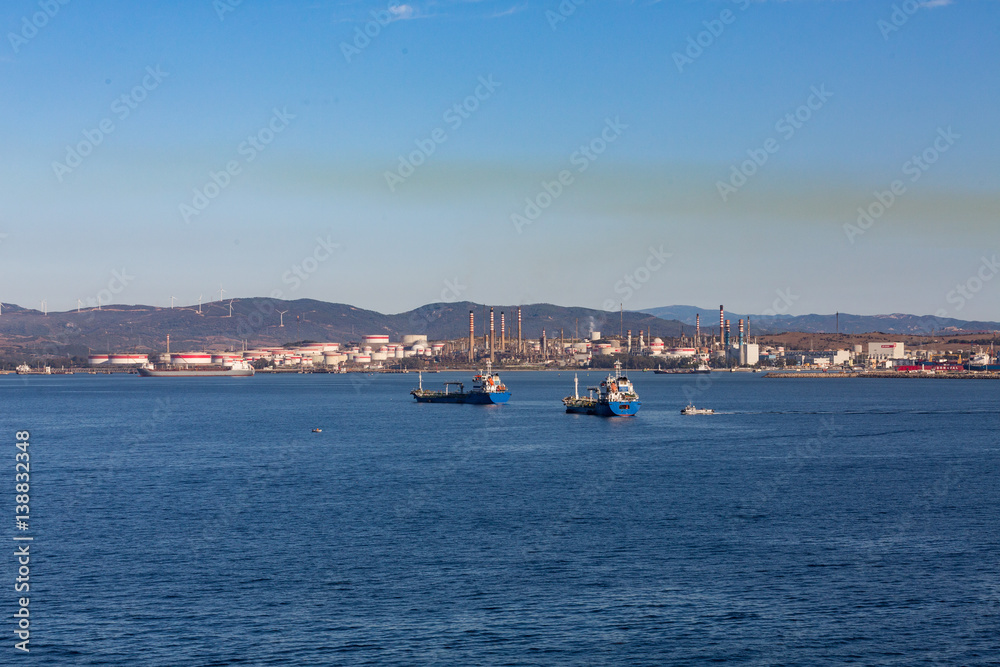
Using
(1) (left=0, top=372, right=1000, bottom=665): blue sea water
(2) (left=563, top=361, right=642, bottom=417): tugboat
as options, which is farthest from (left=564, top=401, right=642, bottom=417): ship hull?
(1) (left=0, top=372, right=1000, bottom=665): blue sea water

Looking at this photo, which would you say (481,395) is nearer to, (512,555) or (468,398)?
(468,398)

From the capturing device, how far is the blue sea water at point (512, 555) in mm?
22688

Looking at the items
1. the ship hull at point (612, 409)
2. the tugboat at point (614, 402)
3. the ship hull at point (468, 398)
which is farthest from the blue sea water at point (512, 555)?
the ship hull at point (468, 398)

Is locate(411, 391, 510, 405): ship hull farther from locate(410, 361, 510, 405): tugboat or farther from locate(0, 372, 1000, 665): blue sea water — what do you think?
locate(0, 372, 1000, 665): blue sea water

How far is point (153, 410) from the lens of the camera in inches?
4532

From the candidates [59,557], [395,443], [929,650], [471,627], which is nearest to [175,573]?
[59,557]

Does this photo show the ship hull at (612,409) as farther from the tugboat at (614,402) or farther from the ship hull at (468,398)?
the ship hull at (468,398)

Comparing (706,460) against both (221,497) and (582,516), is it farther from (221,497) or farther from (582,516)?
(221,497)

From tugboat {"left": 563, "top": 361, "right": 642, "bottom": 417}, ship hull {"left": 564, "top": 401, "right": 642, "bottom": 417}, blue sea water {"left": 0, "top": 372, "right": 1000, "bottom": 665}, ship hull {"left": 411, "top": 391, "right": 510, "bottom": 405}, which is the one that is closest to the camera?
blue sea water {"left": 0, "top": 372, "right": 1000, "bottom": 665}

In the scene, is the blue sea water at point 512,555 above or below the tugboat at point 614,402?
below

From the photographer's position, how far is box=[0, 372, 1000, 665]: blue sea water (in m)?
22.7

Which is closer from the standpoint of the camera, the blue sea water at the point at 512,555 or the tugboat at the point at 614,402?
the blue sea water at the point at 512,555

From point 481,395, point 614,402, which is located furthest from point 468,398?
point 614,402

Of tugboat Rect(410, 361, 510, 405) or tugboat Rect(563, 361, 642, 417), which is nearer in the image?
tugboat Rect(563, 361, 642, 417)
